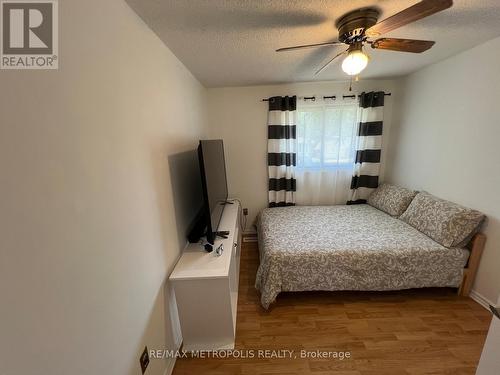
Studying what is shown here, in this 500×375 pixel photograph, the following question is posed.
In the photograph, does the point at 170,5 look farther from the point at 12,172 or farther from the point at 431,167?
the point at 431,167

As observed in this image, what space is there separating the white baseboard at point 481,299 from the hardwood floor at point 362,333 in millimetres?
44

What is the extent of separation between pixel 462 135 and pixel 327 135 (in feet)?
4.75

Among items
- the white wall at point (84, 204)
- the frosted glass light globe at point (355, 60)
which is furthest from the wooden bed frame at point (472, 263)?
the white wall at point (84, 204)

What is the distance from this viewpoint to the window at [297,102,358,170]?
10.3ft

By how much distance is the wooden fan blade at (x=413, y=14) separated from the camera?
37.9 inches

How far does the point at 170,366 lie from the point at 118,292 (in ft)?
3.09

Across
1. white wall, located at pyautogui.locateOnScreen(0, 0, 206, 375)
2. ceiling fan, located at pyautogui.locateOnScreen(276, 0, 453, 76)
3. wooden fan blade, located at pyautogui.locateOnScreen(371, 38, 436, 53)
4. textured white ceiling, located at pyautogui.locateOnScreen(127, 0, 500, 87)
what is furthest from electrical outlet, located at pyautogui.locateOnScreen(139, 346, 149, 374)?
wooden fan blade, located at pyautogui.locateOnScreen(371, 38, 436, 53)

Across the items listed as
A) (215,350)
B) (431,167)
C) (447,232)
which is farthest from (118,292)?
(431,167)

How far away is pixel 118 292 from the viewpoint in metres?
0.97

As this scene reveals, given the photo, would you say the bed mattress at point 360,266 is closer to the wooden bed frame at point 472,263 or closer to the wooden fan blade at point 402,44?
the wooden bed frame at point 472,263

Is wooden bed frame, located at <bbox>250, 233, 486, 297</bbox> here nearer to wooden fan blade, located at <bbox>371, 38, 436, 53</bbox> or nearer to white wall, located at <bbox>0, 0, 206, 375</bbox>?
wooden fan blade, located at <bbox>371, 38, 436, 53</bbox>

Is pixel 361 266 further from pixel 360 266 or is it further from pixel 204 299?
pixel 204 299

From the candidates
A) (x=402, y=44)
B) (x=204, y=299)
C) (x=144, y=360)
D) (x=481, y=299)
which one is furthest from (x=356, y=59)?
(x=481, y=299)

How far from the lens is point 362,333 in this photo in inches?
69.5
